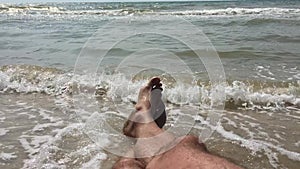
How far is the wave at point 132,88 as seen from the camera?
19.5 feet

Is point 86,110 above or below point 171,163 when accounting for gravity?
below

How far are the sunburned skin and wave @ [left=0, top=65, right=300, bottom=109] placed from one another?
2326 mm

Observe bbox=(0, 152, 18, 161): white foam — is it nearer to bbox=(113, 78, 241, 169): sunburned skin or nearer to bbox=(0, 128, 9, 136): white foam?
bbox=(0, 128, 9, 136): white foam

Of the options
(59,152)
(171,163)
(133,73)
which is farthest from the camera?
(133,73)

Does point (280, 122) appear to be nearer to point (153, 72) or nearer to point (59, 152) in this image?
point (59, 152)

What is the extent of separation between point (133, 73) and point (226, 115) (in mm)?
2753

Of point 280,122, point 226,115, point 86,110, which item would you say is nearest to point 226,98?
point 226,115

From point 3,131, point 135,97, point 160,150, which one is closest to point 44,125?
point 3,131

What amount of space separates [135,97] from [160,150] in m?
3.26

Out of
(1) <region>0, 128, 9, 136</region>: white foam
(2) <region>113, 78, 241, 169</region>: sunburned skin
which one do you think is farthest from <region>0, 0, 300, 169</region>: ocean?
(2) <region>113, 78, 241, 169</region>: sunburned skin

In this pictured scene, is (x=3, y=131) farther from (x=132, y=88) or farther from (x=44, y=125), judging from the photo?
(x=132, y=88)

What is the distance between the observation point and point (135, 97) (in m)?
6.24

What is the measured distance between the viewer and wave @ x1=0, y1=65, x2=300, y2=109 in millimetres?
5948

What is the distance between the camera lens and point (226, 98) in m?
6.13
